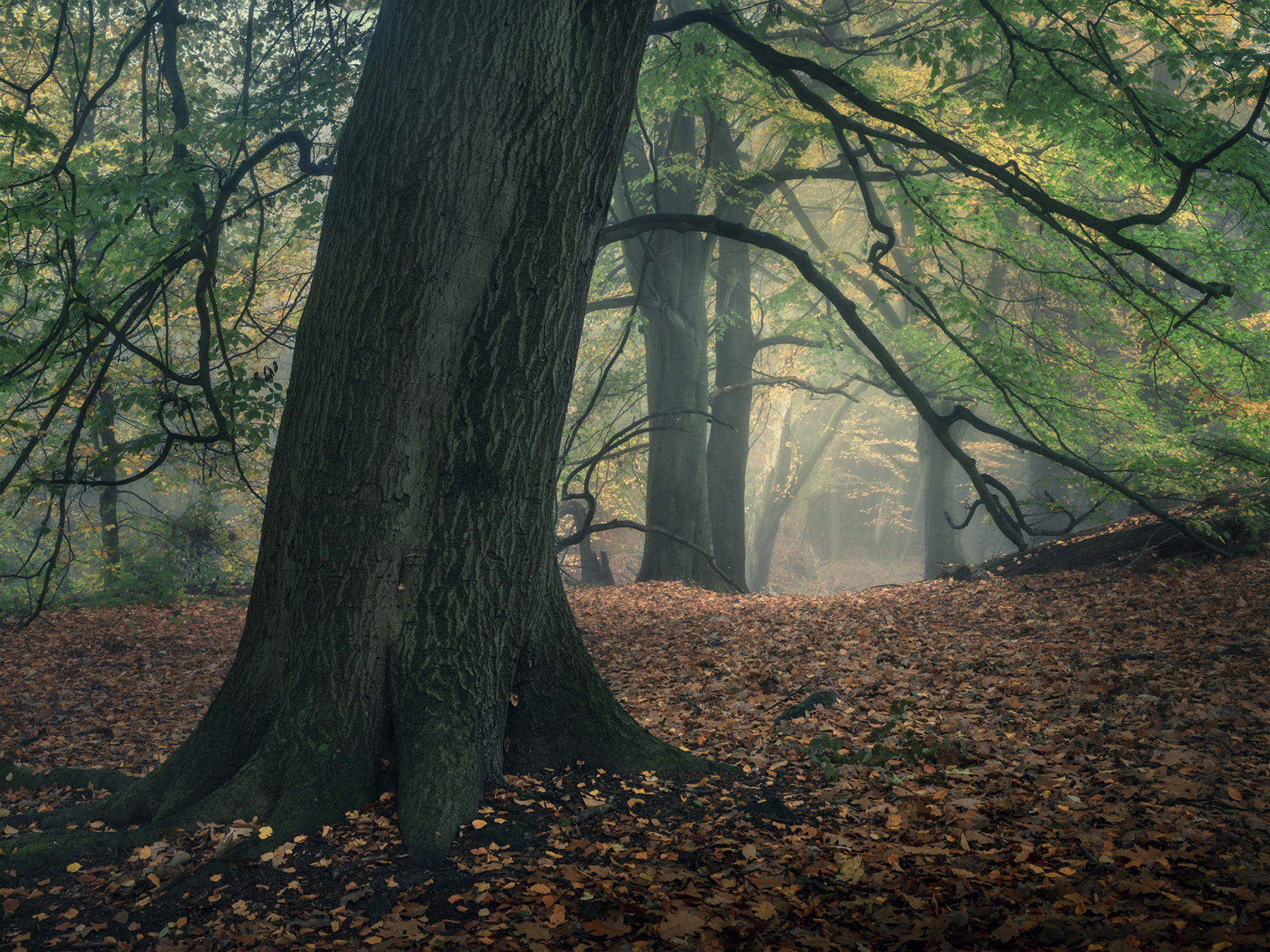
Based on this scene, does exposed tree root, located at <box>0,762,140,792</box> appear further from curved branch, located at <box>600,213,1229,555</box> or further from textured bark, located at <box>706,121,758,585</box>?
textured bark, located at <box>706,121,758,585</box>

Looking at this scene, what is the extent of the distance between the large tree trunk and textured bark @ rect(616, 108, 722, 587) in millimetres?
8333

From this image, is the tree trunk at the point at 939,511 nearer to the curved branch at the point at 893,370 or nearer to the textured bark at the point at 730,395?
the textured bark at the point at 730,395

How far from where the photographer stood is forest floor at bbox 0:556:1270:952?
2404mm

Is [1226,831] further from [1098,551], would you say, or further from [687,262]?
[687,262]

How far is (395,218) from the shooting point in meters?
3.17

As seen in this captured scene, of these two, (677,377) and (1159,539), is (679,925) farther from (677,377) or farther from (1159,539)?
(677,377)

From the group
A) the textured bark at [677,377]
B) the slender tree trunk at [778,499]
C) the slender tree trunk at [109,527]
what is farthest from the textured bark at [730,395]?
the slender tree trunk at [778,499]

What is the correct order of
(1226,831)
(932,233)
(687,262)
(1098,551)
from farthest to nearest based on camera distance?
(687,262) < (1098,551) < (932,233) < (1226,831)

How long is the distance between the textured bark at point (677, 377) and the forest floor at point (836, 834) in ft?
20.4

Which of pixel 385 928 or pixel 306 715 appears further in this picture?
pixel 306 715

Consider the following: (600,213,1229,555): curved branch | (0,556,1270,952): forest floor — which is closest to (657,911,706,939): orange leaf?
(0,556,1270,952): forest floor

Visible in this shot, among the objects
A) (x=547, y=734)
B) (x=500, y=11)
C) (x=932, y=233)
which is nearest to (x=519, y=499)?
(x=547, y=734)

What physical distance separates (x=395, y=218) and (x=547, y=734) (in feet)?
7.67

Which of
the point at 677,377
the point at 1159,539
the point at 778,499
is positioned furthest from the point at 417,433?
the point at 778,499
